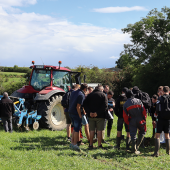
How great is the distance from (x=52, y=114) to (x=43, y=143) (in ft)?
7.88

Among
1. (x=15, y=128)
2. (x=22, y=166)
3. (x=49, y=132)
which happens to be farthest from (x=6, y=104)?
(x=22, y=166)

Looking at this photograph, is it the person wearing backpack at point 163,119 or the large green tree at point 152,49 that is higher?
the large green tree at point 152,49

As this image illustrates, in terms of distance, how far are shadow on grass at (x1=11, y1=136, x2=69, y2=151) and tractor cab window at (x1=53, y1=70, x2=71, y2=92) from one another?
2.60 m

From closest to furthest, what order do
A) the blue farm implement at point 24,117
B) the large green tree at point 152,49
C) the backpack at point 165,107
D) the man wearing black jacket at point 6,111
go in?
the backpack at point 165,107 < the blue farm implement at point 24,117 < the man wearing black jacket at point 6,111 < the large green tree at point 152,49

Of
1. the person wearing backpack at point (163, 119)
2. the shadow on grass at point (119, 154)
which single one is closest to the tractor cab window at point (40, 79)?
the shadow on grass at point (119, 154)

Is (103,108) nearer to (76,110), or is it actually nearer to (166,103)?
(76,110)

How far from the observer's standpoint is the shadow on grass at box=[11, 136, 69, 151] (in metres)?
6.34

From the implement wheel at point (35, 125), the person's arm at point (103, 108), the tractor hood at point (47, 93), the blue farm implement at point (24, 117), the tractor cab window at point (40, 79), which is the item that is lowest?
the implement wheel at point (35, 125)

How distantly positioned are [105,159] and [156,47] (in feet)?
73.7

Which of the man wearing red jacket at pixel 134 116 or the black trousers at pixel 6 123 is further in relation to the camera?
the black trousers at pixel 6 123

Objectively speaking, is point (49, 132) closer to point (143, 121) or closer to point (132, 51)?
point (143, 121)

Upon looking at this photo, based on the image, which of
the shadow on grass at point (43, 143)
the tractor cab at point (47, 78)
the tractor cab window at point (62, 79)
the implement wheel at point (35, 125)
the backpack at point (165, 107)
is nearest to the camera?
the backpack at point (165, 107)

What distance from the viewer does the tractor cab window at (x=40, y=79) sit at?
31.0 ft

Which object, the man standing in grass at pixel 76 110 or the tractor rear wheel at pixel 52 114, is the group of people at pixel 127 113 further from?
the tractor rear wheel at pixel 52 114
